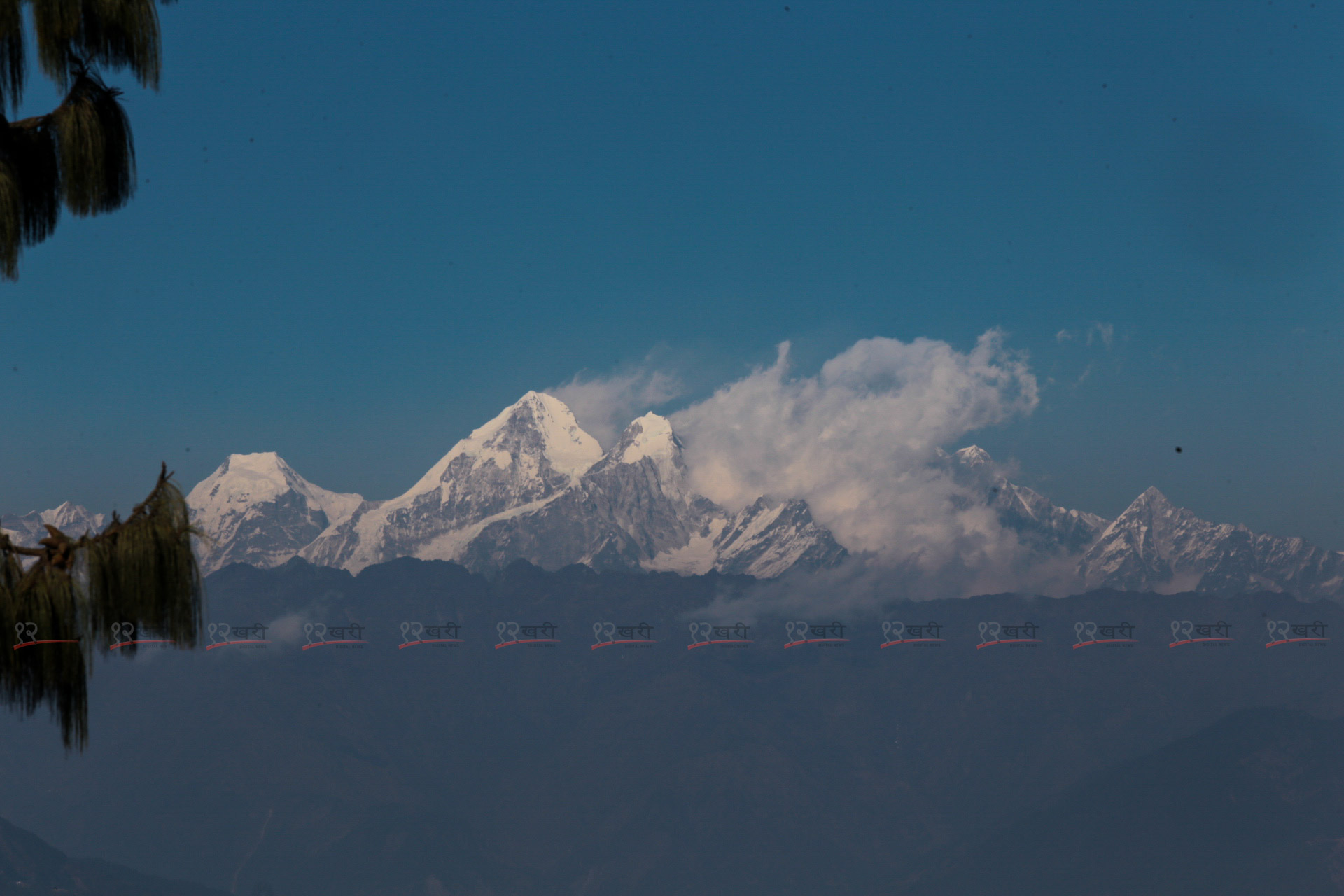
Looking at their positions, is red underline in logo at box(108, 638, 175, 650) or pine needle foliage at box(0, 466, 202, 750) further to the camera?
red underline in logo at box(108, 638, 175, 650)

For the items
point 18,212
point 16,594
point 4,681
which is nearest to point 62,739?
point 4,681

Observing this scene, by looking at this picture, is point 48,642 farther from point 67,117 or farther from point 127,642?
point 67,117

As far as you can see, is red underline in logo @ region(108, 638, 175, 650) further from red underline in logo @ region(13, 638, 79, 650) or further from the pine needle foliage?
red underline in logo @ region(13, 638, 79, 650)

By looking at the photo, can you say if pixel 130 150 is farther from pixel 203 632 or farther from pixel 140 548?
pixel 203 632

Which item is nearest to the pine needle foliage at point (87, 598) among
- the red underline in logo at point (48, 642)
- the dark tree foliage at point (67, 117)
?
the red underline in logo at point (48, 642)

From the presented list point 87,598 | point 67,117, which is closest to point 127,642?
point 87,598

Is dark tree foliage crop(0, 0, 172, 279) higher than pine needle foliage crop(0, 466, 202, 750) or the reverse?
higher

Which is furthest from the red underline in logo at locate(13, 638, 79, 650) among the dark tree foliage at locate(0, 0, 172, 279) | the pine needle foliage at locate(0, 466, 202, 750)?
the dark tree foliage at locate(0, 0, 172, 279)

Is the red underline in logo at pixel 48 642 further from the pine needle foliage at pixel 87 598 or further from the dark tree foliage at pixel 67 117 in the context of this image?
the dark tree foliage at pixel 67 117
